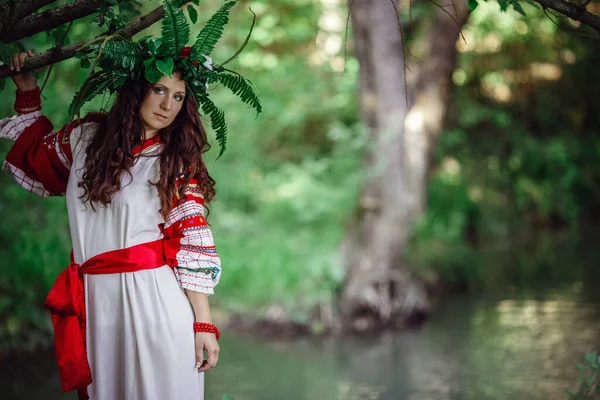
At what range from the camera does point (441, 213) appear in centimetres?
1102

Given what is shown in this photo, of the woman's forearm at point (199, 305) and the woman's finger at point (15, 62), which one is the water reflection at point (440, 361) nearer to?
the woman's forearm at point (199, 305)

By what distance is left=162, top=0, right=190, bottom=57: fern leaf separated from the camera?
8.06 ft

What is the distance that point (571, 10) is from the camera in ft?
8.91

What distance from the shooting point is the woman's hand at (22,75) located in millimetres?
2504

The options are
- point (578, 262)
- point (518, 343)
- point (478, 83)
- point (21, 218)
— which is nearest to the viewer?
point (21, 218)

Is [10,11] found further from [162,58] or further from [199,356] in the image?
[199,356]

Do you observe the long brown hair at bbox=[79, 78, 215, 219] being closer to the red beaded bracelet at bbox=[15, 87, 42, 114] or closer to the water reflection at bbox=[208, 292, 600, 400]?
the red beaded bracelet at bbox=[15, 87, 42, 114]

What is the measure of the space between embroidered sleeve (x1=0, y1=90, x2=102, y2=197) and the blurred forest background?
808mm

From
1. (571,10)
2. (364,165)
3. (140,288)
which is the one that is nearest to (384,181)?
(364,165)

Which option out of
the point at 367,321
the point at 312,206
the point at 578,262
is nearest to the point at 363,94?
the point at 312,206

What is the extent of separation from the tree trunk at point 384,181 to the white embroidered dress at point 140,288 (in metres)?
5.03

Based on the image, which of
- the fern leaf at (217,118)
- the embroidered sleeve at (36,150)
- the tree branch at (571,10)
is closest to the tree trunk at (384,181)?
the tree branch at (571,10)

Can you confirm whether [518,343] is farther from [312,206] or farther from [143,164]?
[143,164]

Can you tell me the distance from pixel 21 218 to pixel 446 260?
5043 millimetres
